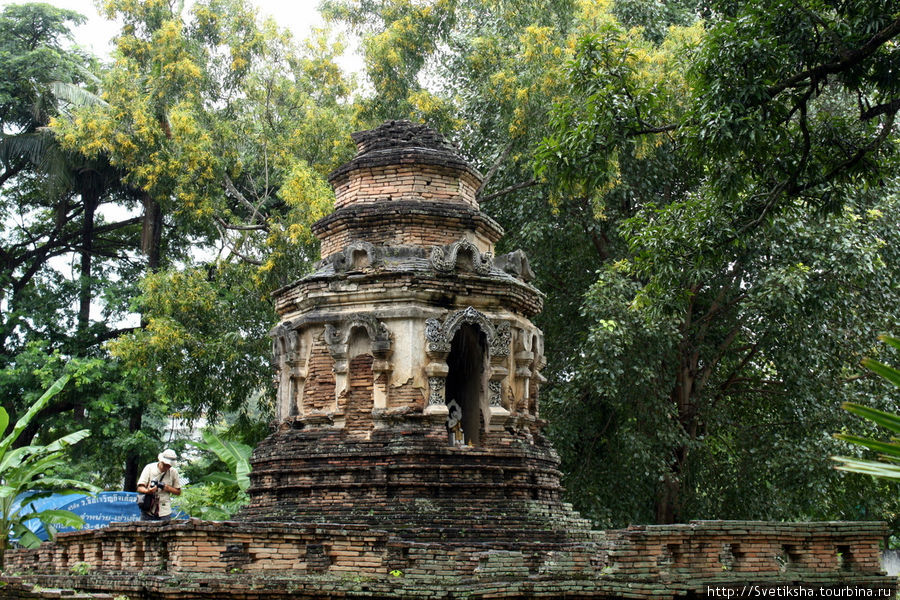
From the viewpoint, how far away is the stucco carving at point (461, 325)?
1180 centimetres

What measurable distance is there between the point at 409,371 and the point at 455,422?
148 centimetres

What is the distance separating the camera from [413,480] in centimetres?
1114

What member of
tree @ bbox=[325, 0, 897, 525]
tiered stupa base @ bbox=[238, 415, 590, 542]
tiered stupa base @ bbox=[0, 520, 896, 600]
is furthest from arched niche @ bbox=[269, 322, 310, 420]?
tree @ bbox=[325, 0, 897, 525]

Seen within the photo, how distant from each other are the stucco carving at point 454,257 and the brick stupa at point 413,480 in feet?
0.10

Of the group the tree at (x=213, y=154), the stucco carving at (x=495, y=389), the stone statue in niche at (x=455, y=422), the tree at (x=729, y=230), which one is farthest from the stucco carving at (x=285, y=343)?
the tree at (x=213, y=154)

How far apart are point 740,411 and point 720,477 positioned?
6.23 feet

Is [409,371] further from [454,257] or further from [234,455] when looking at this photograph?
[234,455]

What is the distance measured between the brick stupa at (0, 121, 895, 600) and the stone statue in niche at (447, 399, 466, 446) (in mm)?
22

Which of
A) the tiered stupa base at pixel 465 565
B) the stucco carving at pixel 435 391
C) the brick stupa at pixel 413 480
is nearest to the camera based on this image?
the tiered stupa base at pixel 465 565

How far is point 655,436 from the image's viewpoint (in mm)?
16141

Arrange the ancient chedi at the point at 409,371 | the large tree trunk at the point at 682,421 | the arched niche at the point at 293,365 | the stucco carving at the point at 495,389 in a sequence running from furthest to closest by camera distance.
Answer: the large tree trunk at the point at 682,421
the arched niche at the point at 293,365
the stucco carving at the point at 495,389
the ancient chedi at the point at 409,371

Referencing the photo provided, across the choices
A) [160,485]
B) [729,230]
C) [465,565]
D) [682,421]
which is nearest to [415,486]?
[465,565]

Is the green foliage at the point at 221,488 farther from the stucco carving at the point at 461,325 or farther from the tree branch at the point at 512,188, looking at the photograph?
the stucco carving at the point at 461,325

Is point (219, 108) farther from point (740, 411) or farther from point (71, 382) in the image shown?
point (740, 411)
